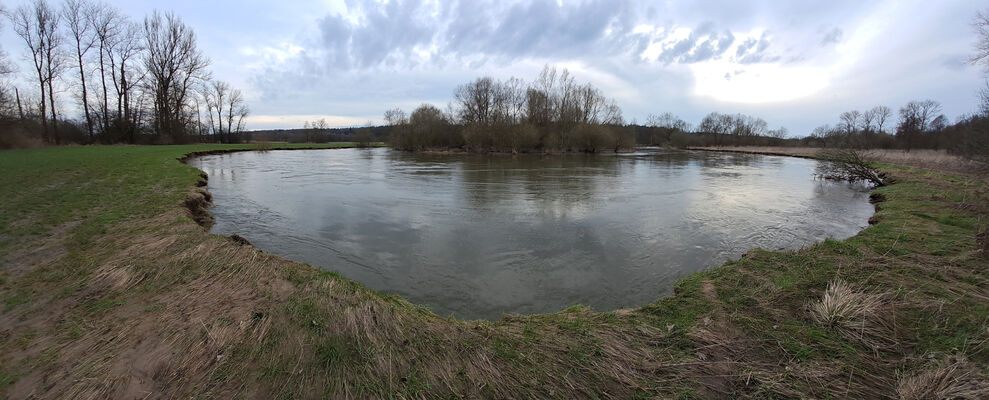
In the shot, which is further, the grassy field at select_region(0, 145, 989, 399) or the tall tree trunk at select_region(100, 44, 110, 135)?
the tall tree trunk at select_region(100, 44, 110, 135)

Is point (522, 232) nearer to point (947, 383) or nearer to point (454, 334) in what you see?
point (454, 334)

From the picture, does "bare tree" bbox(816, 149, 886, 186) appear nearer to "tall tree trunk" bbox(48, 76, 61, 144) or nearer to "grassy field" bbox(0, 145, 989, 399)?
"grassy field" bbox(0, 145, 989, 399)

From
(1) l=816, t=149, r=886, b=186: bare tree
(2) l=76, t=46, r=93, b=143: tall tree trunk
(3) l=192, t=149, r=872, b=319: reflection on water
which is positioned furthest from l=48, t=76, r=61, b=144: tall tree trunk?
(1) l=816, t=149, r=886, b=186: bare tree

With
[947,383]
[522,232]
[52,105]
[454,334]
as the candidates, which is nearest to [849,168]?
[522,232]

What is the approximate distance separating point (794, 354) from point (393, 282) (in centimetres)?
511

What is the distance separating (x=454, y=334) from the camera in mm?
3607

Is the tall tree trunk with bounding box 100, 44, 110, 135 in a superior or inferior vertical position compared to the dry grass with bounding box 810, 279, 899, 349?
superior

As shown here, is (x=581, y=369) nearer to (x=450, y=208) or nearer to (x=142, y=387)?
(x=142, y=387)

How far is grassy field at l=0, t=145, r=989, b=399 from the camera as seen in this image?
2814 millimetres

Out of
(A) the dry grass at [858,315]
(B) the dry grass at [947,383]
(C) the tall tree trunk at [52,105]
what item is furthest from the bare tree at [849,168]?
(C) the tall tree trunk at [52,105]

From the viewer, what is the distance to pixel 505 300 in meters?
5.50

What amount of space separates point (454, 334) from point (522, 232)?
5535 mm

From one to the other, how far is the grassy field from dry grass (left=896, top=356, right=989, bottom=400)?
13mm

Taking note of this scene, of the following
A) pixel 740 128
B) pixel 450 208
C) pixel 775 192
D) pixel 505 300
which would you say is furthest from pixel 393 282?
pixel 740 128
